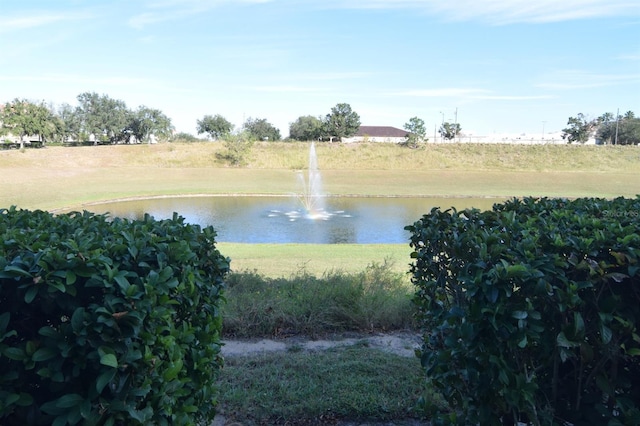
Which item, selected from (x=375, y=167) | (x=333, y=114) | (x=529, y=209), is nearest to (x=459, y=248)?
(x=529, y=209)

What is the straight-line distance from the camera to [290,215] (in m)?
23.7

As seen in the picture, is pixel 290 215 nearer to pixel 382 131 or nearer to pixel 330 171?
pixel 330 171

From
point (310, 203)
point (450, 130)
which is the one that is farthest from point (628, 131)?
point (310, 203)

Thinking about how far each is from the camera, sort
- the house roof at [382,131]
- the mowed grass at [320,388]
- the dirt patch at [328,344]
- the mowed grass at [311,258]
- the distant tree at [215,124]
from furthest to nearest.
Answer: the house roof at [382,131], the distant tree at [215,124], the mowed grass at [311,258], the dirt patch at [328,344], the mowed grass at [320,388]

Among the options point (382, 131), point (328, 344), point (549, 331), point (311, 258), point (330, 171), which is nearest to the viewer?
point (549, 331)

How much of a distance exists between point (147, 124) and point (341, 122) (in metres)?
32.3

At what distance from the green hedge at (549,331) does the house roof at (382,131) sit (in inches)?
4294

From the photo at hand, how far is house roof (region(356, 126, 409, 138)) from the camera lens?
11088cm

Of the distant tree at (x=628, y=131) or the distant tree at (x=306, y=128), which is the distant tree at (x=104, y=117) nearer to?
the distant tree at (x=306, y=128)

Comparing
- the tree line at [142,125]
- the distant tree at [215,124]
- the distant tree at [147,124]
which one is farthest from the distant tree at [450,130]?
the distant tree at [147,124]

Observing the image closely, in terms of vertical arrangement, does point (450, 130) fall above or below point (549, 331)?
above

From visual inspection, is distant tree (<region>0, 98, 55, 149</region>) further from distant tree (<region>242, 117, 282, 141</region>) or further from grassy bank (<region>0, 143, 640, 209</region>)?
distant tree (<region>242, 117, 282, 141</region>)

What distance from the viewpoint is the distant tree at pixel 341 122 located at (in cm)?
7662

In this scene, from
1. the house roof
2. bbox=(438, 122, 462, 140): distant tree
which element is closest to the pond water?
bbox=(438, 122, 462, 140): distant tree
